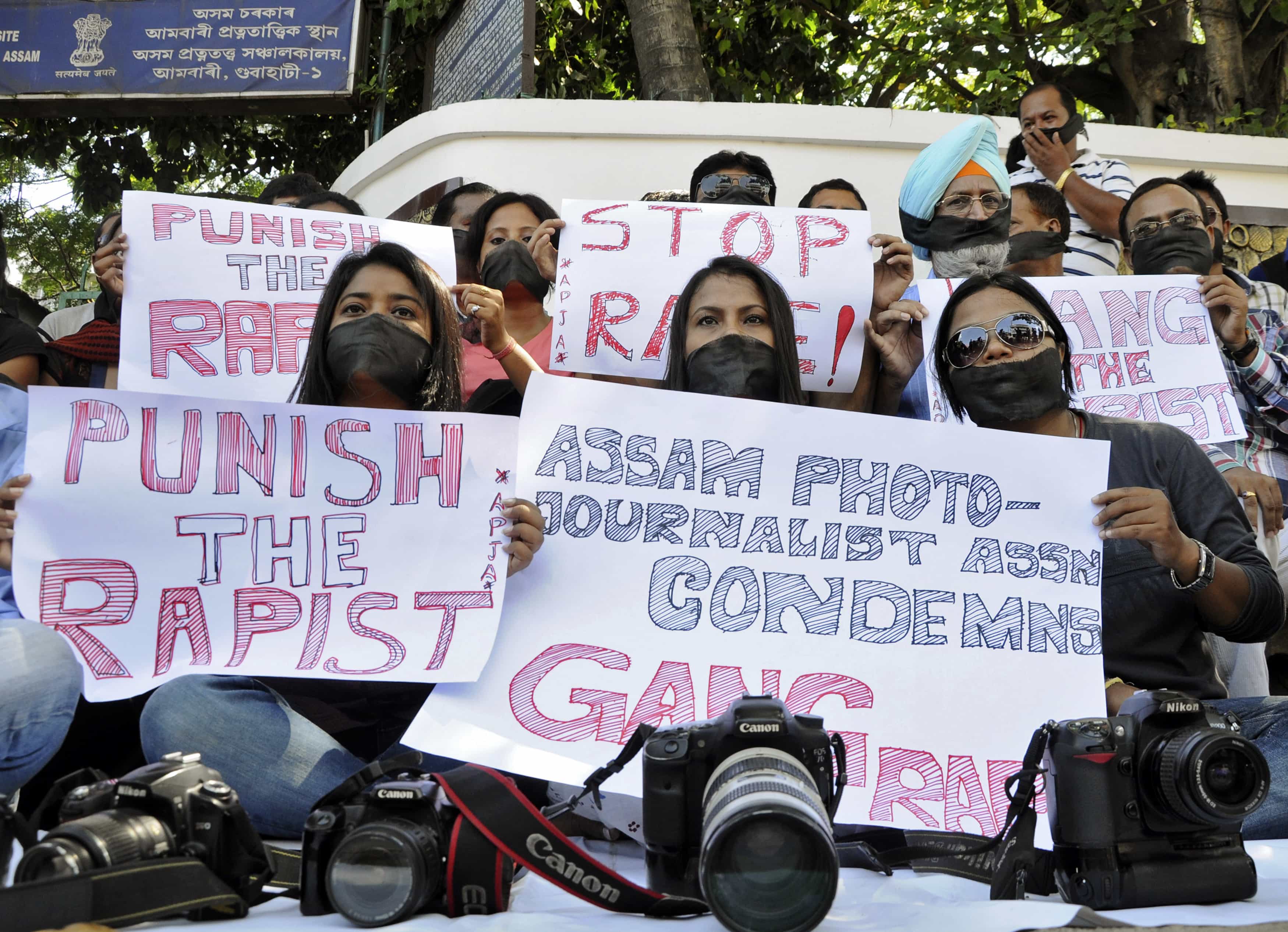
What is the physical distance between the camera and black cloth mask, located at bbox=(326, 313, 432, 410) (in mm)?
2969

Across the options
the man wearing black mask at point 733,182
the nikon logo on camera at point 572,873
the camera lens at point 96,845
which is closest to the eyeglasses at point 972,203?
the man wearing black mask at point 733,182

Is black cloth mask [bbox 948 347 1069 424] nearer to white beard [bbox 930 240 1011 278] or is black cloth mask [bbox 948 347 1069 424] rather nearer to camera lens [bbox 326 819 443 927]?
white beard [bbox 930 240 1011 278]

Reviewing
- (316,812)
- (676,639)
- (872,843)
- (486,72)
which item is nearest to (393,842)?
(316,812)

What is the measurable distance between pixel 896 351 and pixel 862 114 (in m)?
3.24

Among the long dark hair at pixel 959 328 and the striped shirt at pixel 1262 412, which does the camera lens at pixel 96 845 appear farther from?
the striped shirt at pixel 1262 412

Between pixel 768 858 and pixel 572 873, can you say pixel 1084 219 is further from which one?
pixel 768 858

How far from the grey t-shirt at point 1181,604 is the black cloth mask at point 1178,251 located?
166 centimetres

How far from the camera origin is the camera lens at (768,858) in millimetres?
1549

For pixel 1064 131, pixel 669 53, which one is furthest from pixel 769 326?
pixel 669 53

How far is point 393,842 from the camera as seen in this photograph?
1.82 meters

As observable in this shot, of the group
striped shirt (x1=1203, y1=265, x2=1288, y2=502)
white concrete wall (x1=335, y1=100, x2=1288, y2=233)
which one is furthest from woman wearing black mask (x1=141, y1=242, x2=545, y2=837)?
white concrete wall (x1=335, y1=100, x2=1288, y2=233)

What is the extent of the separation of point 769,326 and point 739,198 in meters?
1.18

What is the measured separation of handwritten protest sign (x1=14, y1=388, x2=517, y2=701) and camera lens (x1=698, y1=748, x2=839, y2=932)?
3.66 ft

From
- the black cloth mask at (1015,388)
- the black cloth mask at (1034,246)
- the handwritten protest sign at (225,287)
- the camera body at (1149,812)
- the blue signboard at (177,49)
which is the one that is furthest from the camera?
the blue signboard at (177,49)
